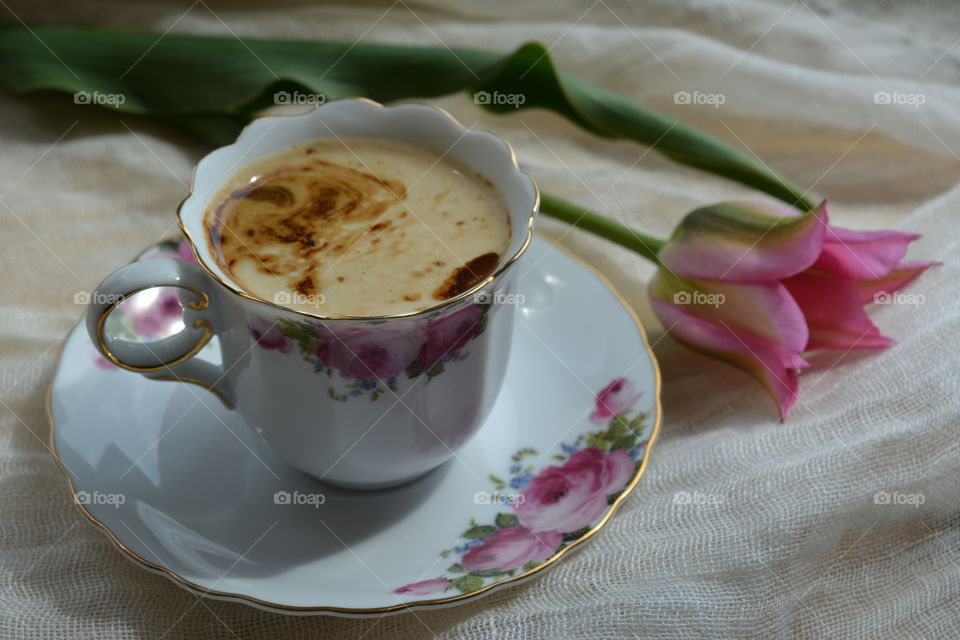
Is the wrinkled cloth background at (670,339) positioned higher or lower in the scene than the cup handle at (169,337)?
lower

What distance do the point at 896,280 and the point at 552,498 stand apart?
0.53m

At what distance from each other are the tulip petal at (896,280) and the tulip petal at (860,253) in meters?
0.05

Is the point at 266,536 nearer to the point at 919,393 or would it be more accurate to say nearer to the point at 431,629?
the point at 431,629

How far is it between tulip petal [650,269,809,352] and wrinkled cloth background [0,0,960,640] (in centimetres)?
12

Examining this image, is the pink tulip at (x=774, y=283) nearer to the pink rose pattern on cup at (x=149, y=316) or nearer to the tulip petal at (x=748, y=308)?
the tulip petal at (x=748, y=308)

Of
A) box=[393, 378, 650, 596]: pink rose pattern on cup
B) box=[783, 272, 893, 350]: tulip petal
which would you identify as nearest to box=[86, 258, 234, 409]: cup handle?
box=[393, 378, 650, 596]: pink rose pattern on cup

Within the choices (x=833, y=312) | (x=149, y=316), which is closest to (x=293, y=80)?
(x=149, y=316)

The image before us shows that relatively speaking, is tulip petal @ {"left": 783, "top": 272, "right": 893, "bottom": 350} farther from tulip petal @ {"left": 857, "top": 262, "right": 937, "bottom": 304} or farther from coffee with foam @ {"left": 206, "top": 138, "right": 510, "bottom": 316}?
coffee with foam @ {"left": 206, "top": 138, "right": 510, "bottom": 316}

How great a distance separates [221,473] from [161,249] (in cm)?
37

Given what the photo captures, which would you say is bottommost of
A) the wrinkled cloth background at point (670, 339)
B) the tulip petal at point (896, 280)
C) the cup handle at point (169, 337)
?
the wrinkled cloth background at point (670, 339)

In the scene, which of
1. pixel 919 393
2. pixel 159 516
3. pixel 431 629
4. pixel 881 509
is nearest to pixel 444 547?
pixel 431 629

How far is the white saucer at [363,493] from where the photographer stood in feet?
3.13

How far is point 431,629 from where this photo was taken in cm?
97

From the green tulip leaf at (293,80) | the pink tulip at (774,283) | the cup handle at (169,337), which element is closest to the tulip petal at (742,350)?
the pink tulip at (774,283)
